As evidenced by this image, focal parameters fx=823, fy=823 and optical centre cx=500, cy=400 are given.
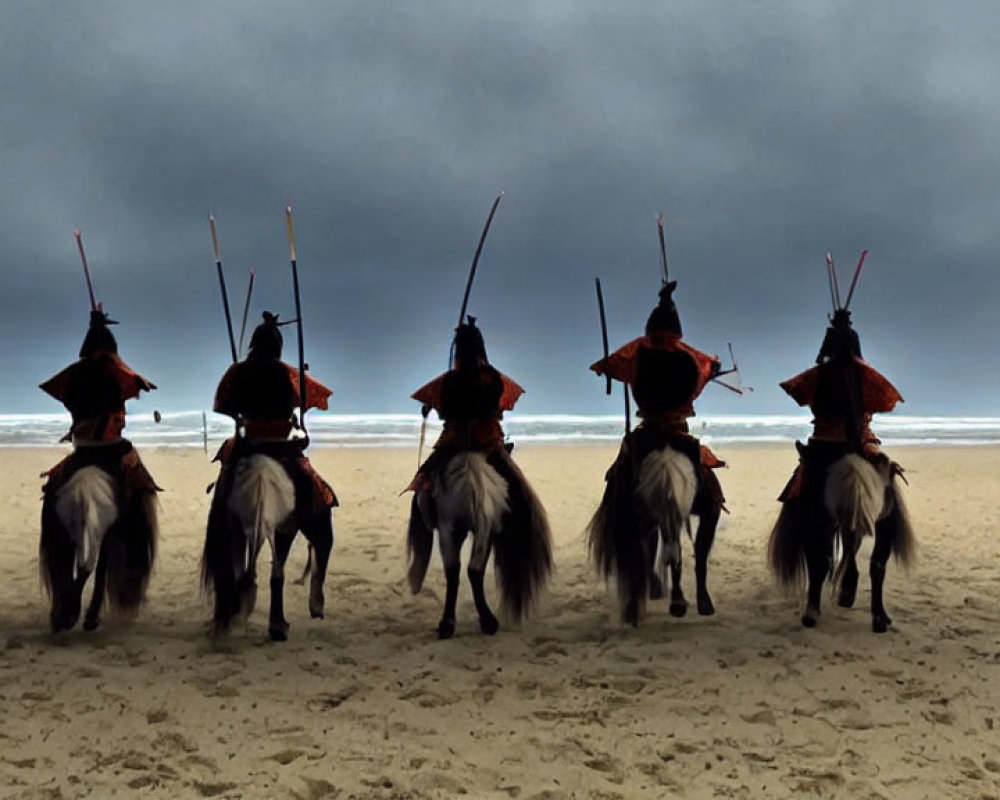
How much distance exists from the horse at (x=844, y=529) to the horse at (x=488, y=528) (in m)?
1.46

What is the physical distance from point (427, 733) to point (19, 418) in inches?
1379

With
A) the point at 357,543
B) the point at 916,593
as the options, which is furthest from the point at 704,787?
the point at 357,543

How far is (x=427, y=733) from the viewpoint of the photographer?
133 inches

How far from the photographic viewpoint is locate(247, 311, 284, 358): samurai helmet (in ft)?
15.3

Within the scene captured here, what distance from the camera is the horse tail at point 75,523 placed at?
14.3 ft

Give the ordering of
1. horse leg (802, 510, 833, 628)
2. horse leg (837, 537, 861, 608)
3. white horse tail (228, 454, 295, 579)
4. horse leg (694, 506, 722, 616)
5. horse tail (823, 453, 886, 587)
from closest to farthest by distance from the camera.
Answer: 1. white horse tail (228, 454, 295, 579)
2. horse tail (823, 453, 886, 587)
3. horse leg (802, 510, 833, 628)
4. horse leg (694, 506, 722, 616)
5. horse leg (837, 537, 861, 608)

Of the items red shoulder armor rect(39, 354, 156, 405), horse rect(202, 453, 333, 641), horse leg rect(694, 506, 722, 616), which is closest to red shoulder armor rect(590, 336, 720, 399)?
horse leg rect(694, 506, 722, 616)

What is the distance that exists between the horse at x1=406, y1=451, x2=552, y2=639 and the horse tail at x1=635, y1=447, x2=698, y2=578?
630mm

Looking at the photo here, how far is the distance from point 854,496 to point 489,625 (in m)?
2.14

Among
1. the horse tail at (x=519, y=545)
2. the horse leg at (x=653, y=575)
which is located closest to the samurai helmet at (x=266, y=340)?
the horse tail at (x=519, y=545)

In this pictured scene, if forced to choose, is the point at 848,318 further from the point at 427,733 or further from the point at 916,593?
the point at 427,733

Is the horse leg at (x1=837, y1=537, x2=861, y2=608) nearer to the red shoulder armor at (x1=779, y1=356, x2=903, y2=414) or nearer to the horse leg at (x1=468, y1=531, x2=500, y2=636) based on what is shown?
the red shoulder armor at (x1=779, y1=356, x2=903, y2=414)

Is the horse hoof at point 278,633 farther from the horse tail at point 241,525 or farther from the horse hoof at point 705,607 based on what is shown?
the horse hoof at point 705,607

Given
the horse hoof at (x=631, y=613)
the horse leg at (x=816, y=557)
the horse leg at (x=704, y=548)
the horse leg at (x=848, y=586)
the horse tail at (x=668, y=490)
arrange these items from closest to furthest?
the horse tail at (x=668, y=490) → the horse leg at (x=816, y=557) → the horse hoof at (x=631, y=613) → the horse leg at (x=704, y=548) → the horse leg at (x=848, y=586)
